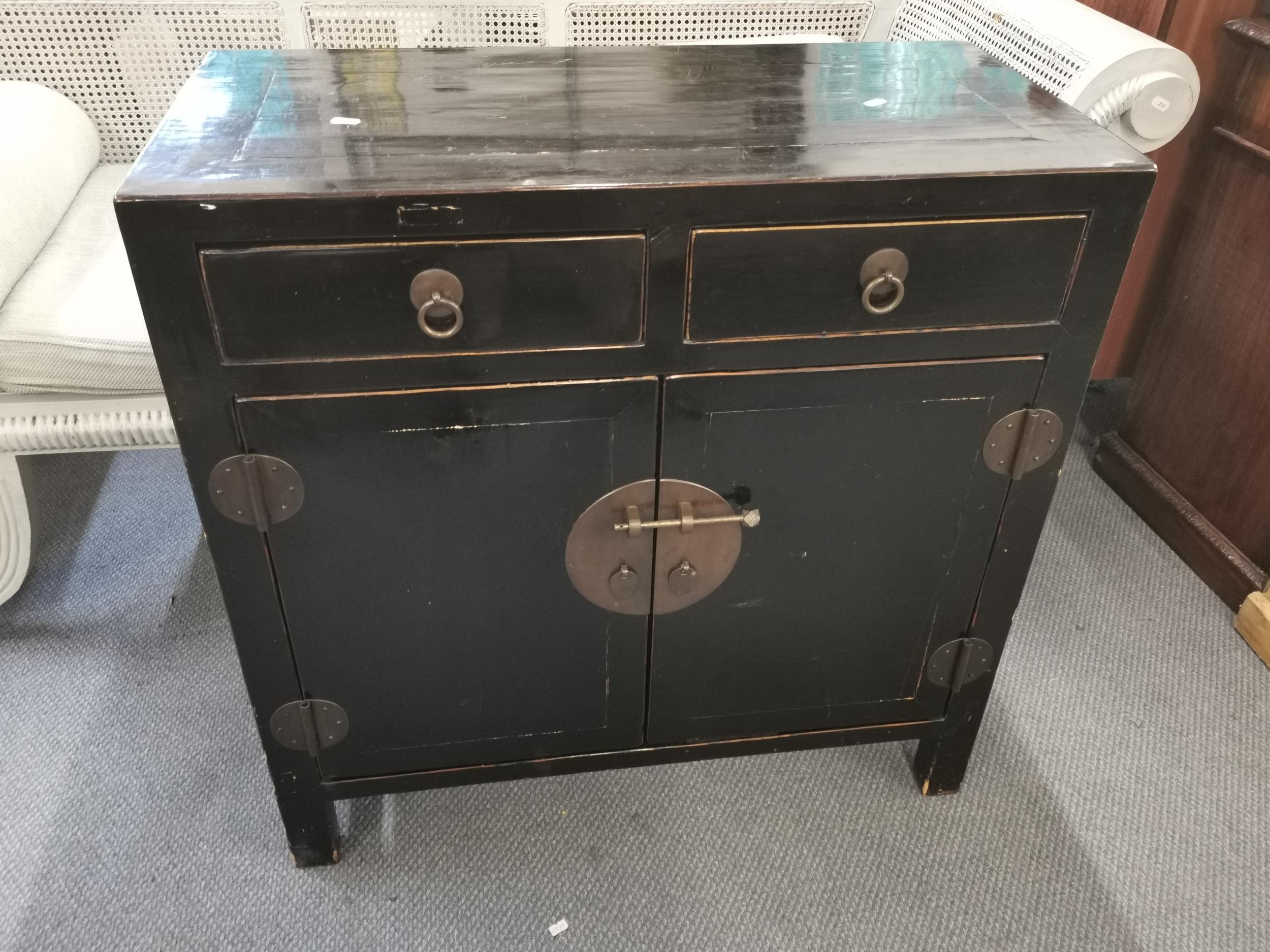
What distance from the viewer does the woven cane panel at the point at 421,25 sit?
5.05 ft

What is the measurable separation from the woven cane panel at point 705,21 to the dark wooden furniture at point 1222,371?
57cm

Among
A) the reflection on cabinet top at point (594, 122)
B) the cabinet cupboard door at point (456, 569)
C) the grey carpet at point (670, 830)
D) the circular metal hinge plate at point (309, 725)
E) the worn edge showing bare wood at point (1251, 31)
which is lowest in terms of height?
the grey carpet at point (670, 830)

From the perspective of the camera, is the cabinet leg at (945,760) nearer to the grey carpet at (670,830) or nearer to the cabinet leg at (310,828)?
the grey carpet at (670,830)

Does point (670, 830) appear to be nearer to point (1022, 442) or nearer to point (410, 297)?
point (1022, 442)

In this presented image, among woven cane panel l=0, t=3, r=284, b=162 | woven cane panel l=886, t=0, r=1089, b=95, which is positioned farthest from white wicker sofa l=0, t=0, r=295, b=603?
woven cane panel l=886, t=0, r=1089, b=95

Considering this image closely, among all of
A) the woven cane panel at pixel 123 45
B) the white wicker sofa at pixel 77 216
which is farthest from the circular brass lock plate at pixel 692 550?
the woven cane panel at pixel 123 45

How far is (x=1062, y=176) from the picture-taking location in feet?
2.68

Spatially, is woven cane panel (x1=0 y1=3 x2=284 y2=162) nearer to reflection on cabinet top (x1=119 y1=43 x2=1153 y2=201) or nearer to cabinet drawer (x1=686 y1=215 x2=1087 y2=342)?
reflection on cabinet top (x1=119 y1=43 x2=1153 y2=201)

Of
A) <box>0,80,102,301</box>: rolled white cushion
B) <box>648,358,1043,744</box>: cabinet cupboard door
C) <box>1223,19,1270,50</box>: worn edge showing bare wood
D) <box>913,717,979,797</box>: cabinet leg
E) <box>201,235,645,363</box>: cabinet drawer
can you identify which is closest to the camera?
<box>201,235,645,363</box>: cabinet drawer

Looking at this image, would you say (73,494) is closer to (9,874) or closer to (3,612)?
(3,612)

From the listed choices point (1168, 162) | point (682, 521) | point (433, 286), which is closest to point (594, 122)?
point (433, 286)

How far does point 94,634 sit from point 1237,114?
1844 millimetres

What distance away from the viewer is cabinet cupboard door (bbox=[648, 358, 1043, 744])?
2.99 feet

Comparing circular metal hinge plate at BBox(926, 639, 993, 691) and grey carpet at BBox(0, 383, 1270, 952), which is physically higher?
circular metal hinge plate at BBox(926, 639, 993, 691)
